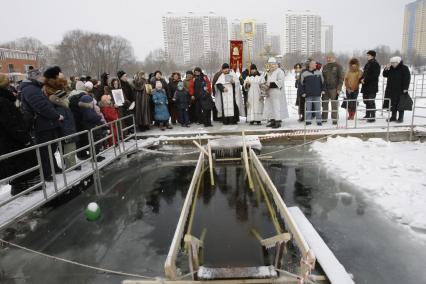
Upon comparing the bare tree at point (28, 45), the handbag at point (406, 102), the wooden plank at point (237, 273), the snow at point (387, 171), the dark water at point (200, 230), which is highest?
the bare tree at point (28, 45)

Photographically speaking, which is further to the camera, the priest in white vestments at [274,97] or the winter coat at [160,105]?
the winter coat at [160,105]

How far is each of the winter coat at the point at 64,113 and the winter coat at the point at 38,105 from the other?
42cm

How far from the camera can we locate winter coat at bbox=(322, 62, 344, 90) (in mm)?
8695

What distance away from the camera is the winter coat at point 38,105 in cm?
462

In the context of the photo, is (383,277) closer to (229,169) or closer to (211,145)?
(229,169)

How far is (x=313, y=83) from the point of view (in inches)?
333

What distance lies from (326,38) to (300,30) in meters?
17.0

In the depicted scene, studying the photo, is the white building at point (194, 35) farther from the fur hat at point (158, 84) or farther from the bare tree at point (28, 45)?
the fur hat at point (158, 84)

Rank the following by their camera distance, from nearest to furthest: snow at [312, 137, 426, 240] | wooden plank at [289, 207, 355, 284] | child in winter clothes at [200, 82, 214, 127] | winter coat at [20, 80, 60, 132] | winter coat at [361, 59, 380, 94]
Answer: wooden plank at [289, 207, 355, 284] < snow at [312, 137, 426, 240] < winter coat at [20, 80, 60, 132] < winter coat at [361, 59, 380, 94] < child in winter clothes at [200, 82, 214, 127]

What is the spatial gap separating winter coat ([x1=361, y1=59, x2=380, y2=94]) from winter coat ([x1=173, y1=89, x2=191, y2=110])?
4.78 meters

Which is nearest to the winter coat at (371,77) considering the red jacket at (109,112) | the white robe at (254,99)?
the white robe at (254,99)

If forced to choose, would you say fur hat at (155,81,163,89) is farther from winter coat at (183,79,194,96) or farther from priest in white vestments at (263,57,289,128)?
priest in white vestments at (263,57,289,128)

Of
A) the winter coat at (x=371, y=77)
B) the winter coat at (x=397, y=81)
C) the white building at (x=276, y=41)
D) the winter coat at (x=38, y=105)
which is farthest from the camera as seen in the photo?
the white building at (x=276, y=41)

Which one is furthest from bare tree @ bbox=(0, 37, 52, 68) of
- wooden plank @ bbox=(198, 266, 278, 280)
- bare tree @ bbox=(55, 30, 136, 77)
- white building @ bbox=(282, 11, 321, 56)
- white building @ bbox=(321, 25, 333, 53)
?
wooden plank @ bbox=(198, 266, 278, 280)
